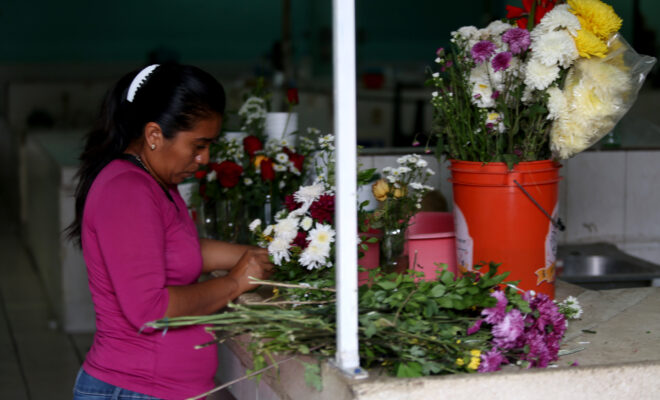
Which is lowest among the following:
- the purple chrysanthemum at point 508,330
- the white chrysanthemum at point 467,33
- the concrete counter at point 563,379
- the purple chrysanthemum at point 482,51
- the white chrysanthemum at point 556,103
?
the concrete counter at point 563,379

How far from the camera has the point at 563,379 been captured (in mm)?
1299

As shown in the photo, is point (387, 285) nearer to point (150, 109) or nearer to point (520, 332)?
point (520, 332)

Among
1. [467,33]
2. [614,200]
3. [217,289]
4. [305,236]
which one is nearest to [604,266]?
[614,200]

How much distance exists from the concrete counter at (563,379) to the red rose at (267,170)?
2.38ft

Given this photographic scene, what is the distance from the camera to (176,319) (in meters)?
1.41

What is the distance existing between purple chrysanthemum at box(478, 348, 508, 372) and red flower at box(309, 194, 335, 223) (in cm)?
48

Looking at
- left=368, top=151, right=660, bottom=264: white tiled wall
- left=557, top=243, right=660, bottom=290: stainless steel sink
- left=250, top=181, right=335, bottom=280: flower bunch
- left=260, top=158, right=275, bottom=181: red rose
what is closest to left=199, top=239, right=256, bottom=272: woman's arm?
left=250, top=181, right=335, bottom=280: flower bunch

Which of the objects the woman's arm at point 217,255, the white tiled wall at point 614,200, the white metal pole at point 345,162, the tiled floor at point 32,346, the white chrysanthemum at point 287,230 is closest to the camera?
the white metal pole at point 345,162

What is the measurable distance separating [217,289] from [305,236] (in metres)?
0.23

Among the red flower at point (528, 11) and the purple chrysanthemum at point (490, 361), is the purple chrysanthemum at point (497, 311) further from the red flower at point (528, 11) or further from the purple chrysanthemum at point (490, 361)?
the red flower at point (528, 11)

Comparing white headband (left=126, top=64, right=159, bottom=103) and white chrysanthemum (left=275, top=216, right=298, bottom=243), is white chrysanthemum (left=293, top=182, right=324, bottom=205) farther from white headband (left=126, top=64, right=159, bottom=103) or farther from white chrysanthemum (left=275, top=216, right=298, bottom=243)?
white headband (left=126, top=64, right=159, bottom=103)

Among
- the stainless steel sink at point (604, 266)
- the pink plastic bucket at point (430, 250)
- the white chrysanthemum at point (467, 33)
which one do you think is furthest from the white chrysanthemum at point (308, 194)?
the stainless steel sink at point (604, 266)

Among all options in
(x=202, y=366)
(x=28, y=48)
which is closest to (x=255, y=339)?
(x=202, y=366)

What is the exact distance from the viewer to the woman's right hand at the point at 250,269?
162 cm
